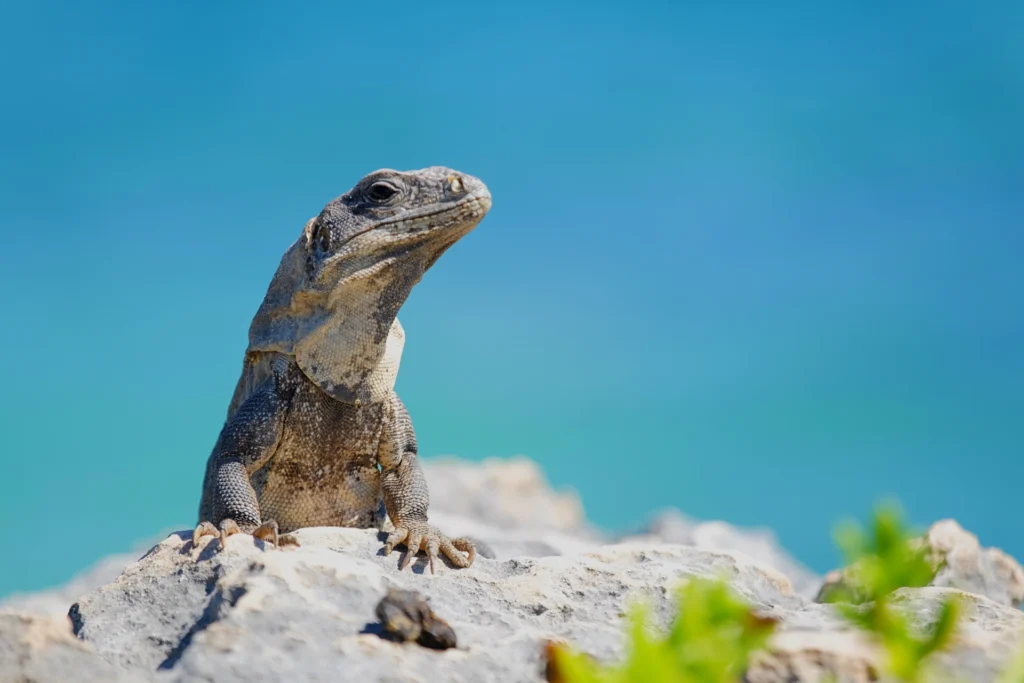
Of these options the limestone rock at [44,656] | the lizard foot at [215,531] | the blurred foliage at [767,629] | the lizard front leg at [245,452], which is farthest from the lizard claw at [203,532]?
the blurred foliage at [767,629]

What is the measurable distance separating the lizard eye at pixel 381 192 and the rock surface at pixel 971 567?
562 centimetres

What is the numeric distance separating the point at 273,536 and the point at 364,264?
6.58 ft

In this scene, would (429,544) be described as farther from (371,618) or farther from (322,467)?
(371,618)

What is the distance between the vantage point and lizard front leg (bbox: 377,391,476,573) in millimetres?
6410

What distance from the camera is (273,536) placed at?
232 inches

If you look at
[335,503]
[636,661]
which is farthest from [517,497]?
[636,661]

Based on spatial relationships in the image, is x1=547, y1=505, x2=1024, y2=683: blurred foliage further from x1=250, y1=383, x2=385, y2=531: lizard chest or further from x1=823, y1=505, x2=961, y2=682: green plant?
x1=250, y1=383, x2=385, y2=531: lizard chest

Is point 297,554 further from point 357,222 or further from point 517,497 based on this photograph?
point 517,497

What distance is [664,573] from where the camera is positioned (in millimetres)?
6496

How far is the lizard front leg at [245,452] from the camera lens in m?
6.56

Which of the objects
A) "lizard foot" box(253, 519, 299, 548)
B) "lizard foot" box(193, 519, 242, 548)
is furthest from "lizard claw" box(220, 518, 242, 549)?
"lizard foot" box(253, 519, 299, 548)

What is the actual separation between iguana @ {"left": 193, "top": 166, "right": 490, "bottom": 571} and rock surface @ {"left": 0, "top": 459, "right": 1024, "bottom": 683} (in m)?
0.61

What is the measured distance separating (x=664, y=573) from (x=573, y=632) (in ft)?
4.66

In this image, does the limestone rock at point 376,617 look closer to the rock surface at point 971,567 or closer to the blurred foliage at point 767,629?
the blurred foliage at point 767,629
